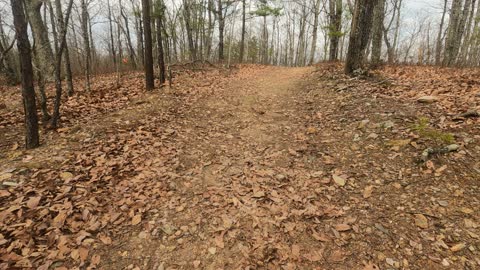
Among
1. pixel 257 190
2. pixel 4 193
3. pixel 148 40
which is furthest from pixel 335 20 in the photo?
pixel 4 193

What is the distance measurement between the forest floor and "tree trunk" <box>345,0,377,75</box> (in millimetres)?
2158

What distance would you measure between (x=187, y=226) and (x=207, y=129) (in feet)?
11.1

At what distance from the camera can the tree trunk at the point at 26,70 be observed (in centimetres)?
454

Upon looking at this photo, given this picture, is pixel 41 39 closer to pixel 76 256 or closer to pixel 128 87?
pixel 128 87

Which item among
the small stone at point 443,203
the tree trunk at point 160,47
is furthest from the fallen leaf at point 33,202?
the tree trunk at point 160,47

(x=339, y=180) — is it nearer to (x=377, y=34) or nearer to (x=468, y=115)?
(x=468, y=115)

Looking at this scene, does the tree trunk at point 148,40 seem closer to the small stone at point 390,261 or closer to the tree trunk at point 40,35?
the tree trunk at point 40,35

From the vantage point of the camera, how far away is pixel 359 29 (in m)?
7.91

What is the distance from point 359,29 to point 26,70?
8.65 m

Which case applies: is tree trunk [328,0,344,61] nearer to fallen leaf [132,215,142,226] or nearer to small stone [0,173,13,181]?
fallen leaf [132,215,142,226]

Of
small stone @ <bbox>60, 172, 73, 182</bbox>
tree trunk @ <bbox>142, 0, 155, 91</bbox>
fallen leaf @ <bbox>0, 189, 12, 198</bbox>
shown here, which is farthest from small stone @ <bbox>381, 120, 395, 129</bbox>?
tree trunk @ <bbox>142, 0, 155, 91</bbox>

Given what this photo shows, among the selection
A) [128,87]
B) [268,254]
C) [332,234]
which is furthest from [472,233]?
[128,87]

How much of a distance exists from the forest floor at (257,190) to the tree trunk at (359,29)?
2.16 m

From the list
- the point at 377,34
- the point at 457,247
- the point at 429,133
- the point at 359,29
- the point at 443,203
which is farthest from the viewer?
the point at 377,34
